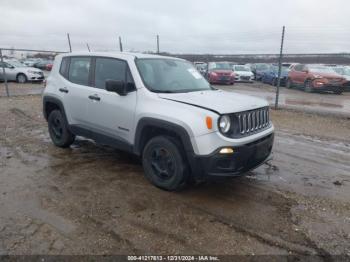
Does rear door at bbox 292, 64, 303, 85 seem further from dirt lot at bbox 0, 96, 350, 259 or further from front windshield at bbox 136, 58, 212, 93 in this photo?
front windshield at bbox 136, 58, 212, 93

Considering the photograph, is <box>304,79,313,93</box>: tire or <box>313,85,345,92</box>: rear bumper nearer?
<box>313,85,345,92</box>: rear bumper

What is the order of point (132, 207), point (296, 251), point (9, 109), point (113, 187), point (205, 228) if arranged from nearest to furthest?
point (296, 251), point (205, 228), point (132, 207), point (113, 187), point (9, 109)

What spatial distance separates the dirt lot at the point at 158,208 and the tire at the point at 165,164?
0.46 ft

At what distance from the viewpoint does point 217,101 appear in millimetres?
4406

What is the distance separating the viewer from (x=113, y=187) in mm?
4691

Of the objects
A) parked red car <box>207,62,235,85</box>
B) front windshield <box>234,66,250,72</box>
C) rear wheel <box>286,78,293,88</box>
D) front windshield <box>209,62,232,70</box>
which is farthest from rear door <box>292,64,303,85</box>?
front windshield <box>234,66,250,72</box>

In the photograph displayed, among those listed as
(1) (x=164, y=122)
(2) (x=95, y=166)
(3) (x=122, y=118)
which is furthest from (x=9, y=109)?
(1) (x=164, y=122)

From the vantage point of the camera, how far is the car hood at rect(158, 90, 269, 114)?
163 inches

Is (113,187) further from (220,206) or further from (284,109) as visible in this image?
(284,109)

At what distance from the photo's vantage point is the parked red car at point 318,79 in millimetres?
18438

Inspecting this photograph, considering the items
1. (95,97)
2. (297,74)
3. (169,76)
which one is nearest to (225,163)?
(169,76)

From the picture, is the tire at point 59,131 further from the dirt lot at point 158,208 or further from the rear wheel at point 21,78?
the rear wheel at point 21,78

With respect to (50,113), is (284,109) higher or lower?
lower

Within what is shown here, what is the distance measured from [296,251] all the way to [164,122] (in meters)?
2.12
